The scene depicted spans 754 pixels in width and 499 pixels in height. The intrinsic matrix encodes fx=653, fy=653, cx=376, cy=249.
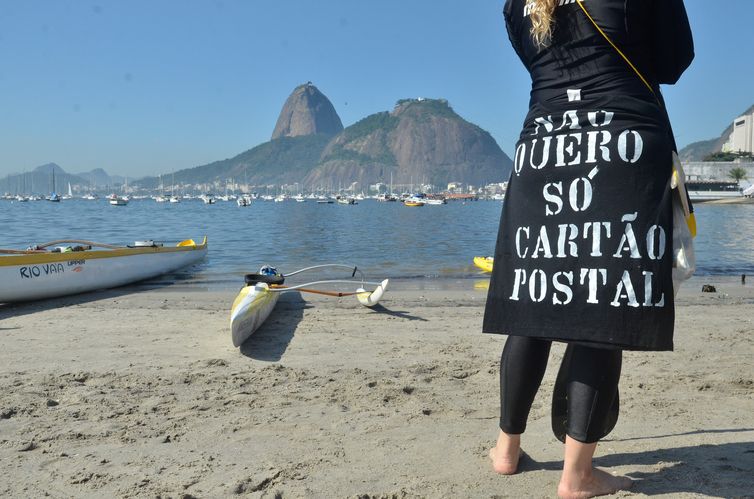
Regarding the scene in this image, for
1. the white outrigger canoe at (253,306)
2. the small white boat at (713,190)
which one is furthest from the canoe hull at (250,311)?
the small white boat at (713,190)

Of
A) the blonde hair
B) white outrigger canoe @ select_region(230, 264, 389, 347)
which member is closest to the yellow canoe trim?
white outrigger canoe @ select_region(230, 264, 389, 347)

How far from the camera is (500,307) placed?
2.34 meters

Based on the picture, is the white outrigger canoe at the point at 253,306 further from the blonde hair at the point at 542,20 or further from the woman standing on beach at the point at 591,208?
the blonde hair at the point at 542,20

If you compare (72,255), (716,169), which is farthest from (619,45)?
(716,169)

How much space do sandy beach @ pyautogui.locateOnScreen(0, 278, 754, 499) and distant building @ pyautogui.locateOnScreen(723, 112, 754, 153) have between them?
165037 millimetres

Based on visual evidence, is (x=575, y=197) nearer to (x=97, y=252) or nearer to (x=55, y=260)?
(x=55, y=260)

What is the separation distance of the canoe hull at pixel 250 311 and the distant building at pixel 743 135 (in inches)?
6480

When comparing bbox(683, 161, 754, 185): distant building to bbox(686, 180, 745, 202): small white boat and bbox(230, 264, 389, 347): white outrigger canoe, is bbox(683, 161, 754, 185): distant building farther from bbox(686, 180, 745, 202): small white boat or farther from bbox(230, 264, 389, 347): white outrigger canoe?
bbox(230, 264, 389, 347): white outrigger canoe

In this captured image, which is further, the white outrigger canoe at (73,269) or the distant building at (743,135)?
the distant building at (743,135)

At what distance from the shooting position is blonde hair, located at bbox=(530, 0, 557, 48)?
7.39 feet

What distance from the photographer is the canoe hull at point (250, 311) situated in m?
5.38

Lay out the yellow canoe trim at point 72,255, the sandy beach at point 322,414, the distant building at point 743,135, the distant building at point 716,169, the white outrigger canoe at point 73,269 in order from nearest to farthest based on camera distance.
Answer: the sandy beach at point 322,414 < the white outrigger canoe at point 73,269 < the yellow canoe trim at point 72,255 < the distant building at point 716,169 < the distant building at point 743,135

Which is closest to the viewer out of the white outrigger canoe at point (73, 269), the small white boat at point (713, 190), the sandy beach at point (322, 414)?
the sandy beach at point (322, 414)

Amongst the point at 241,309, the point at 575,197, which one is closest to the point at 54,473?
the point at 575,197
